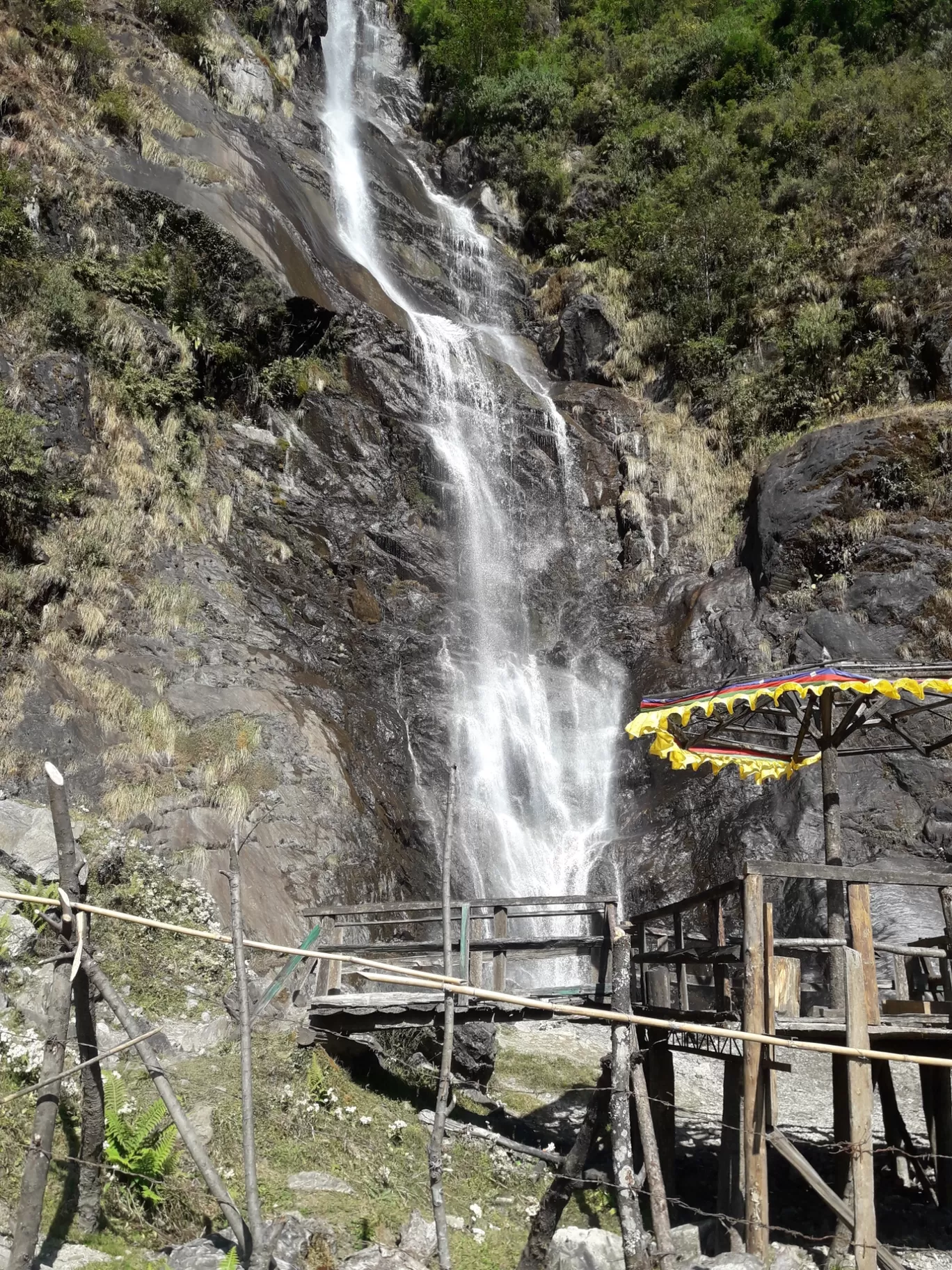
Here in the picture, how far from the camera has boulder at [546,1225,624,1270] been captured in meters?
6.43

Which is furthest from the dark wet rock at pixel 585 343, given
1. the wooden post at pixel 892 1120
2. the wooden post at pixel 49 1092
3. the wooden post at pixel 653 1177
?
the wooden post at pixel 49 1092

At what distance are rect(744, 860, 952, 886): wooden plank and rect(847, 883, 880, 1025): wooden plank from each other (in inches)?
4.2

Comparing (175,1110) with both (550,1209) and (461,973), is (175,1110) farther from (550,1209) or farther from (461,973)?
(461,973)

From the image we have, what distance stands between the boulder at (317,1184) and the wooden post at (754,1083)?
10.2 ft

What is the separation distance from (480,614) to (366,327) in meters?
8.02

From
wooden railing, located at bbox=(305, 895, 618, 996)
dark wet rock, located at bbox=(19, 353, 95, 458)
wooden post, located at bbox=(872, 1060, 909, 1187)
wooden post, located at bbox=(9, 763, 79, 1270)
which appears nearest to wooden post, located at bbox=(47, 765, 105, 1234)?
wooden post, located at bbox=(9, 763, 79, 1270)

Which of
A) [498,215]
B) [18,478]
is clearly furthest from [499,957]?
[498,215]

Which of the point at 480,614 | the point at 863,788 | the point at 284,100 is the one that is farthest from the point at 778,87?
the point at 863,788

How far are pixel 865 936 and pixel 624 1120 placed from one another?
2151 millimetres

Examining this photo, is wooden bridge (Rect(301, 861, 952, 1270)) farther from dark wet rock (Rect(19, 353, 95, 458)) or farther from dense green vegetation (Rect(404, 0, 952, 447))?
dense green vegetation (Rect(404, 0, 952, 447))

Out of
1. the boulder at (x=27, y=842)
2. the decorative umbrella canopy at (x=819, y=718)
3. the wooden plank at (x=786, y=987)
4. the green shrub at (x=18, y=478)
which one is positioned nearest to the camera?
the wooden plank at (x=786, y=987)

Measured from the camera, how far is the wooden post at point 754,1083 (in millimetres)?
6281

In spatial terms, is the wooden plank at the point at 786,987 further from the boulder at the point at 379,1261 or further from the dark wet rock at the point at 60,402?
the dark wet rock at the point at 60,402

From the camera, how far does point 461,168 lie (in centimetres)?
3319
